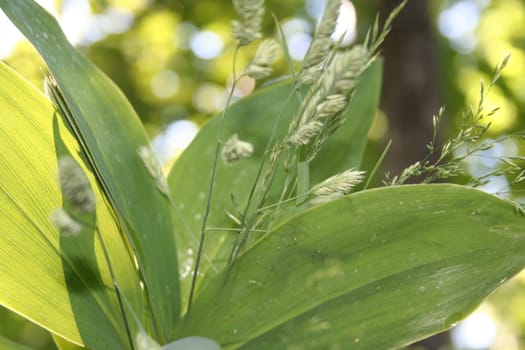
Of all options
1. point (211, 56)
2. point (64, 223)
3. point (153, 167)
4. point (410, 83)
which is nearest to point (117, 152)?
point (153, 167)

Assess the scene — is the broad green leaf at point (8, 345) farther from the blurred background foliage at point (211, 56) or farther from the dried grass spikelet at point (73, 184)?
the blurred background foliage at point (211, 56)

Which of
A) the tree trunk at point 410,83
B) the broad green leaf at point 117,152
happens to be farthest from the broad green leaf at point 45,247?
the tree trunk at point 410,83

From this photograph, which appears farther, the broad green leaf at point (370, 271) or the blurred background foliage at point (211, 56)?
the blurred background foliage at point (211, 56)

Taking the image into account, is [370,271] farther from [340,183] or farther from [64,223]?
[64,223]

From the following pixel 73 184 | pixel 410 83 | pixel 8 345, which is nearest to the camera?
pixel 73 184

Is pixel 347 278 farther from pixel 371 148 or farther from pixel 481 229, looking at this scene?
pixel 371 148

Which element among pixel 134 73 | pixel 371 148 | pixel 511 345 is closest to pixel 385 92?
pixel 371 148

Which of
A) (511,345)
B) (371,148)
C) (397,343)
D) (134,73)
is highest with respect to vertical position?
(397,343)
